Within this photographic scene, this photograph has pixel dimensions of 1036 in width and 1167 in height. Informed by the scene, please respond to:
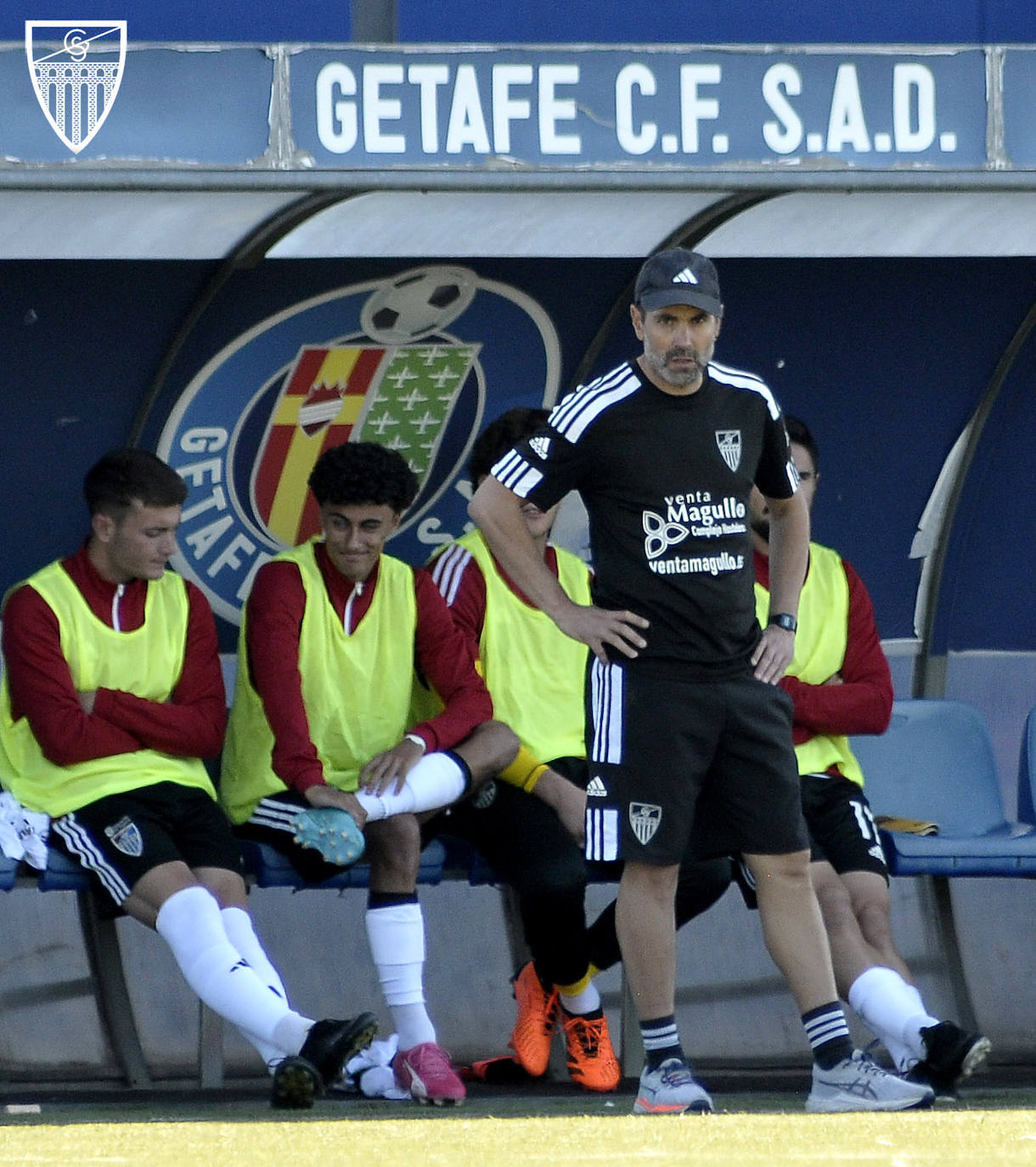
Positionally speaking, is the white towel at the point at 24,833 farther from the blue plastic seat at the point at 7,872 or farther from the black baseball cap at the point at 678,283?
the black baseball cap at the point at 678,283

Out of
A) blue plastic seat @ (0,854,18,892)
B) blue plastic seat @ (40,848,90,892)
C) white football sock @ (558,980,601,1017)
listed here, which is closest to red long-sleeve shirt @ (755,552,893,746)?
white football sock @ (558,980,601,1017)

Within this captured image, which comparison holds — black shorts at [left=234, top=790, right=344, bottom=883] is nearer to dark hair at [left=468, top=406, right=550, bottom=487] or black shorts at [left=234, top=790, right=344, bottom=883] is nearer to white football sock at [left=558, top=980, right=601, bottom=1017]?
white football sock at [left=558, top=980, right=601, bottom=1017]

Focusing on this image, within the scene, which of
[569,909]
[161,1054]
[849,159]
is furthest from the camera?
[161,1054]

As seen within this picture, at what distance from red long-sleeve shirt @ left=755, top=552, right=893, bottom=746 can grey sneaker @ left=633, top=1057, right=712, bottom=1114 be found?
1.13 m

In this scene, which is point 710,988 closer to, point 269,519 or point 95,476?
point 269,519

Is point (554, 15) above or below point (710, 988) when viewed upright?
above

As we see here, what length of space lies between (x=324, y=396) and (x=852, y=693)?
1496 mm

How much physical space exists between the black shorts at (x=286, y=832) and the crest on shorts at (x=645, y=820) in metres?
0.88

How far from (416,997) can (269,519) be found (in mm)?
1421

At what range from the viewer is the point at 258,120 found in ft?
13.6

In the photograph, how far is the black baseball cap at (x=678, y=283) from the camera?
3.92m

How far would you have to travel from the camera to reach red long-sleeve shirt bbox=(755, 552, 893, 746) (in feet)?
16.1

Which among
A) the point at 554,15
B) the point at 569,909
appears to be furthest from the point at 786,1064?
the point at 554,15

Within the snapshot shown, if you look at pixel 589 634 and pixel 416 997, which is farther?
pixel 416 997
